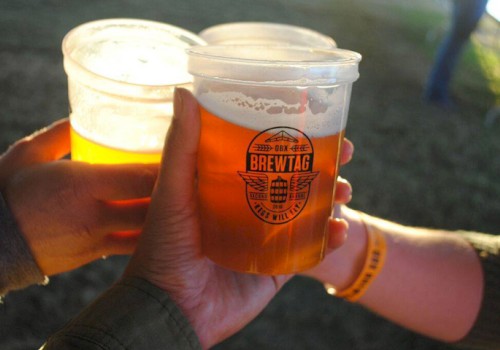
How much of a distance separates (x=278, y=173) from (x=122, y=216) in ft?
1.58

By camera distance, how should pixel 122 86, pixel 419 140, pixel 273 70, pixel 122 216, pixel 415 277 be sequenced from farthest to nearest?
1. pixel 419 140
2. pixel 415 277
3. pixel 122 216
4. pixel 122 86
5. pixel 273 70

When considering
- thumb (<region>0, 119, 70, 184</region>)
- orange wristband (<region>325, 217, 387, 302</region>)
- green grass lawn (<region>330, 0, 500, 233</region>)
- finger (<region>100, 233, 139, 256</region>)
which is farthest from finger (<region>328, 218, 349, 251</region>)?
green grass lawn (<region>330, 0, 500, 233</region>)

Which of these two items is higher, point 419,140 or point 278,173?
point 278,173

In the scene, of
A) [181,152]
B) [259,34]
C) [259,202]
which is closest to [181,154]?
[181,152]

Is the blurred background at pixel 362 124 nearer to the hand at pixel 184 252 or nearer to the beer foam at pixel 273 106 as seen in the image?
the hand at pixel 184 252

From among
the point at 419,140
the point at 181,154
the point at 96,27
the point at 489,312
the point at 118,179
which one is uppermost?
the point at 96,27

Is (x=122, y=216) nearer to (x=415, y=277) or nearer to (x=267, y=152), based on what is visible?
(x=267, y=152)

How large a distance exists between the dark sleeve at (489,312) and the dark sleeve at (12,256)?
3.77 ft

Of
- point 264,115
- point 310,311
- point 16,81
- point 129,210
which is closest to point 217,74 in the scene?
point 264,115

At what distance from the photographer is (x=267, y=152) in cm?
99

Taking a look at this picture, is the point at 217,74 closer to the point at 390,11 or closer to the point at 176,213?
Answer: the point at 176,213

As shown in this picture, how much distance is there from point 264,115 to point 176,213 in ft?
1.03

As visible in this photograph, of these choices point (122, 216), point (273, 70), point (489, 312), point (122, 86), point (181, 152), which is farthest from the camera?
point (489, 312)

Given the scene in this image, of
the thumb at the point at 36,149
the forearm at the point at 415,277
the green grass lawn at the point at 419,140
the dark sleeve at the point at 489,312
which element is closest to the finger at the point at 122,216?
the thumb at the point at 36,149
